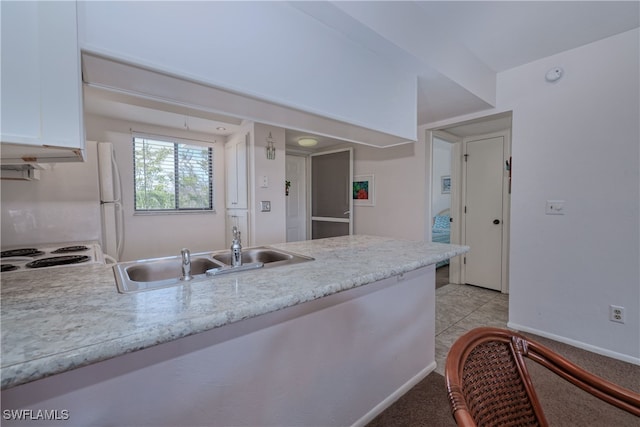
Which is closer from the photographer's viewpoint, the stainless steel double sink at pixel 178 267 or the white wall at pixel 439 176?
the stainless steel double sink at pixel 178 267

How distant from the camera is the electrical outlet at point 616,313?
2.11m

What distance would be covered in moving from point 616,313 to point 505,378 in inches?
83.6

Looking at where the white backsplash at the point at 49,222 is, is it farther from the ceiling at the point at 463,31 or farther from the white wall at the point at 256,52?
the white wall at the point at 256,52

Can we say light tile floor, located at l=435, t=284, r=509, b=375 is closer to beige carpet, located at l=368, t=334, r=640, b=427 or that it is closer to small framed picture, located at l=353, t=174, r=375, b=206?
beige carpet, located at l=368, t=334, r=640, b=427

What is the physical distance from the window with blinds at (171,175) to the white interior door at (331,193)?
1782mm

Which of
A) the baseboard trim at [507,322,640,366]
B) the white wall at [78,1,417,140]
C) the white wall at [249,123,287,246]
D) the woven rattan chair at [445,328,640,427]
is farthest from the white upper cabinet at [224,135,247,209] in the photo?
the baseboard trim at [507,322,640,366]

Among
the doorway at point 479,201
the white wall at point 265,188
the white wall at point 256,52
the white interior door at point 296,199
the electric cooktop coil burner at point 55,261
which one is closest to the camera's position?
the white wall at point 256,52

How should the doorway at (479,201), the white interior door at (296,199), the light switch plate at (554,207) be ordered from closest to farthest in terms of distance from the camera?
1. the light switch plate at (554,207)
2. the doorway at (479,201)
3. the white interior door at (296,199)

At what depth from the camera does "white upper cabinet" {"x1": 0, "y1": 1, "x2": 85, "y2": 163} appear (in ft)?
2.39

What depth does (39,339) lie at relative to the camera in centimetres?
62

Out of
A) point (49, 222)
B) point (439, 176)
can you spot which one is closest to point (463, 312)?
point (439, 176)

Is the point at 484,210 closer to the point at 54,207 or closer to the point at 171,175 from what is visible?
the point at 171,175

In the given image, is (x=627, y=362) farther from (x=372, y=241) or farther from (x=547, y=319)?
(x=372, y=241)

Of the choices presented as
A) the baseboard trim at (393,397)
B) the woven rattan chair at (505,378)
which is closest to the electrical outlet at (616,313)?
the baseboard trim at (393,397)
